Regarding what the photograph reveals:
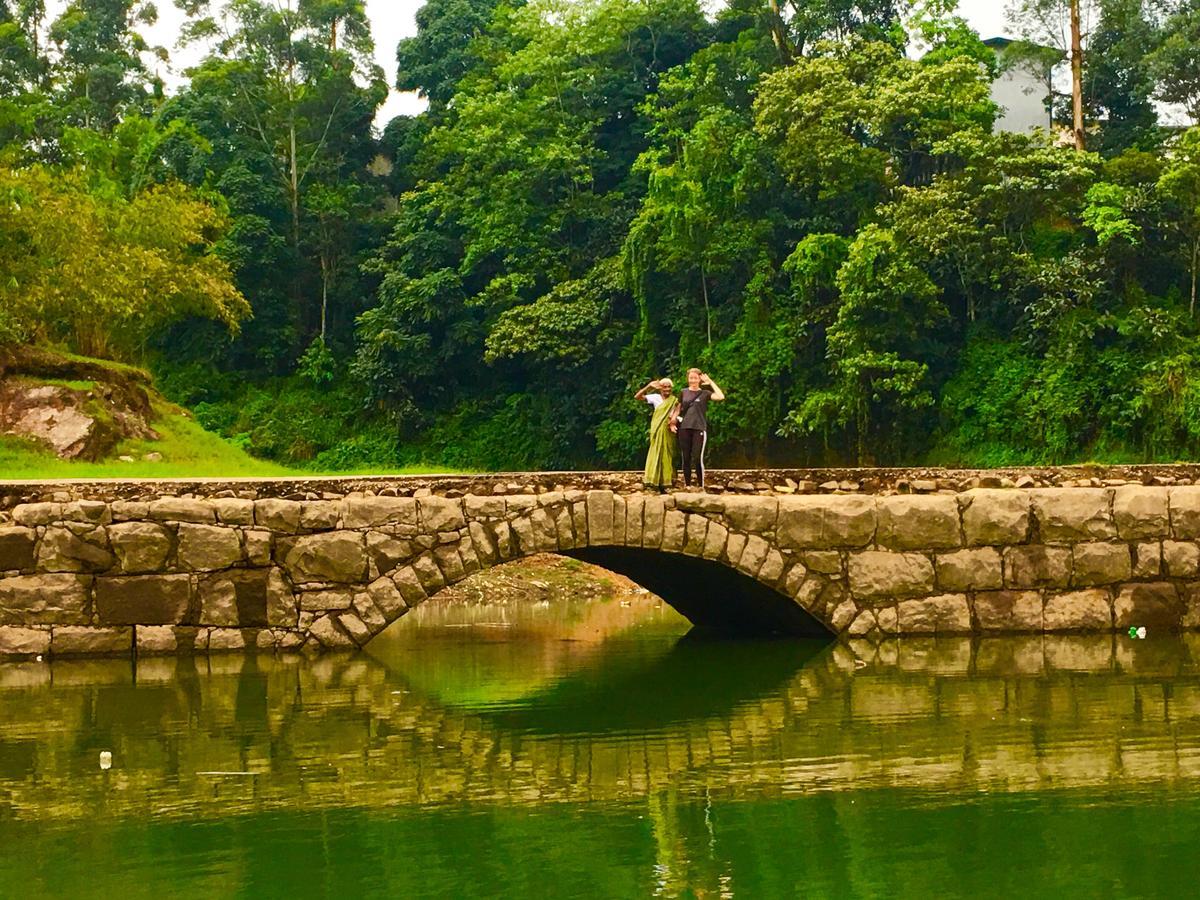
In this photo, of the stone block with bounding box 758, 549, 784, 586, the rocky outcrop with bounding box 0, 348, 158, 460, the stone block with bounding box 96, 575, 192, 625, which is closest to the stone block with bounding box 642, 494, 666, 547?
the stone block with bounding box 758, 549, 784, 586

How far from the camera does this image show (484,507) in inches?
505

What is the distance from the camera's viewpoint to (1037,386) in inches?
1342

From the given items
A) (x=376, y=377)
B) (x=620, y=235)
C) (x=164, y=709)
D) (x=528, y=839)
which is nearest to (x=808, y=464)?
(x=620, y=235)

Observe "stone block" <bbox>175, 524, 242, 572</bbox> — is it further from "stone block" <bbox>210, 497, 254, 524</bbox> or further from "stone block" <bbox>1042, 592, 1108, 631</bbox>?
"stone block" <bbox>1042, 592, 1108, 631</bbox>

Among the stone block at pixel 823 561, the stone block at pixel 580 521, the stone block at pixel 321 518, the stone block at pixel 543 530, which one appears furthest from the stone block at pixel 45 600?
the stone block at pixel 823 561

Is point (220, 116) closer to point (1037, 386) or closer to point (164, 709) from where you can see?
point (1037, 386)

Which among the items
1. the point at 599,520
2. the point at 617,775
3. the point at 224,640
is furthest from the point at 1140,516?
the point at 224,640

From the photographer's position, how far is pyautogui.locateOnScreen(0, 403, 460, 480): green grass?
23203mm

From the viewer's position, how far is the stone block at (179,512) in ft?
41.8

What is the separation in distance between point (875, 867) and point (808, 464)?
30.9 metres

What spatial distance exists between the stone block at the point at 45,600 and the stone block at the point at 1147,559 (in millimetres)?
8496

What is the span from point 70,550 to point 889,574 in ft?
21.5

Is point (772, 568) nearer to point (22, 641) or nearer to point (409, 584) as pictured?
point (409, 584)

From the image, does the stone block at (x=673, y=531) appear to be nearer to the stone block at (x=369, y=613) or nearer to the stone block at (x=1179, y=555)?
the stone block at (x=369, y=613)
